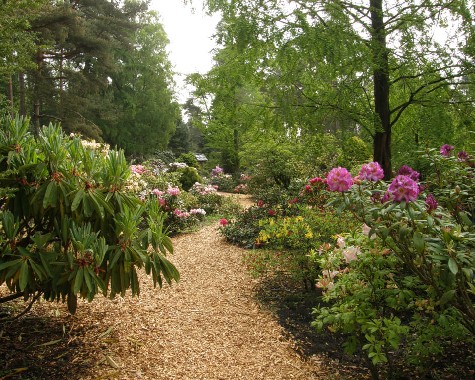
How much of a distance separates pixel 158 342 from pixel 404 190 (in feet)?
7.04

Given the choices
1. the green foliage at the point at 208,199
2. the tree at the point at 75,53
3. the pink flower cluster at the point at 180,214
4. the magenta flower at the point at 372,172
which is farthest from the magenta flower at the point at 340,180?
the tree at the point at 75,53

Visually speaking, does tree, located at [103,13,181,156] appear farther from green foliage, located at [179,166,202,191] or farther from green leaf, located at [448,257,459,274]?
green leaf, located at [448,257,459,274]

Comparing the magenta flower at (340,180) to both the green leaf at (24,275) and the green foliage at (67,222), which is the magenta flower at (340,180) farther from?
the green leaf at (24,275)

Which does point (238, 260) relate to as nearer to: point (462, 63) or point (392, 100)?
point (392, 100)

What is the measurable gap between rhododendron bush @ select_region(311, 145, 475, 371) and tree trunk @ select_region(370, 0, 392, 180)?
1528 mm

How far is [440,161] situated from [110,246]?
2.12m

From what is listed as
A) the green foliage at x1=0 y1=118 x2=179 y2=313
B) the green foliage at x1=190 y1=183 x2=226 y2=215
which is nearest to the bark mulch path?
the green foliage at x1=0 y1=118 x2=179 y2=313

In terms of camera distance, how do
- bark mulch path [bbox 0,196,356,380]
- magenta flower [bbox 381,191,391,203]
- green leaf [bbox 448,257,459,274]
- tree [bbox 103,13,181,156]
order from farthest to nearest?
tree [bbox 103,13,181,156] → bark mulch path [bbox 0,196,356,380] → magenta flower [bbox 381,191,391,203] → green leaf [bbox 448,257,459,274]

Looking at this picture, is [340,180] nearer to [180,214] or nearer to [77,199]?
[77,199]

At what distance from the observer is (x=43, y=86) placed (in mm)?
13805

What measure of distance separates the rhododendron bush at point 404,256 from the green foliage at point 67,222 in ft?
4.02

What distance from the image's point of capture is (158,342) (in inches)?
112

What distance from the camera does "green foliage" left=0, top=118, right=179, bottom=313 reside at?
7.03 feet

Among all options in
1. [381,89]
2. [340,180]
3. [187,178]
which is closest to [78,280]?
[340,180]
